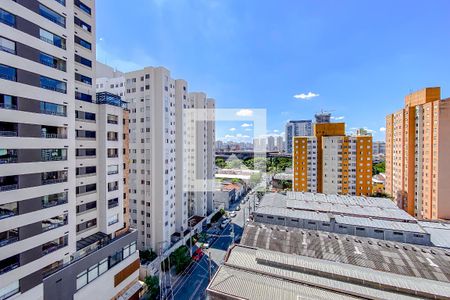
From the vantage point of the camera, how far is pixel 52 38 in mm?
13008

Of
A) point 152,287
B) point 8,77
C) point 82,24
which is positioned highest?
point 82,24

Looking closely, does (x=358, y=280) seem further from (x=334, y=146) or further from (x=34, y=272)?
(x=334, y=146)

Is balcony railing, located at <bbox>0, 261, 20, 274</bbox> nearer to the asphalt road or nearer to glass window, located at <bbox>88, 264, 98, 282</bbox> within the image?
glass window, located at <bbox>88, 264, 98, 282</bbox>

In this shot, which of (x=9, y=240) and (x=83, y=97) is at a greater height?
(x=83, y=97)

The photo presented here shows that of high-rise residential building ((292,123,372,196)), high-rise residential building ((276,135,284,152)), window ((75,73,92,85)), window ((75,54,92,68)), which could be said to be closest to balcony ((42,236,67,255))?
window ((75,73,92,85))

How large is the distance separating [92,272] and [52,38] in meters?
16.1

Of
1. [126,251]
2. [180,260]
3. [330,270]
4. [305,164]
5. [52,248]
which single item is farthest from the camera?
[305,164]

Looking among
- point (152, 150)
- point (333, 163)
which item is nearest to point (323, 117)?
point (333, 163)

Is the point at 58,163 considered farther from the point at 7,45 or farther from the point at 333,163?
the point at 333,163

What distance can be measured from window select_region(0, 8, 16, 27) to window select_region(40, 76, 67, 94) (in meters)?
2.81

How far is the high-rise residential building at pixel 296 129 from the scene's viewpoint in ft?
405

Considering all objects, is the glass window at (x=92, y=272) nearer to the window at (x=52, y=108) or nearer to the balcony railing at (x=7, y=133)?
the balcony railing at (x=7, y=133)

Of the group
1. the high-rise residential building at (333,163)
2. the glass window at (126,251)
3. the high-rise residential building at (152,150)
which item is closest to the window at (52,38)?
the high-rise residential building at (152,150)

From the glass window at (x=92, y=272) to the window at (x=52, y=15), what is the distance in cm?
1688
